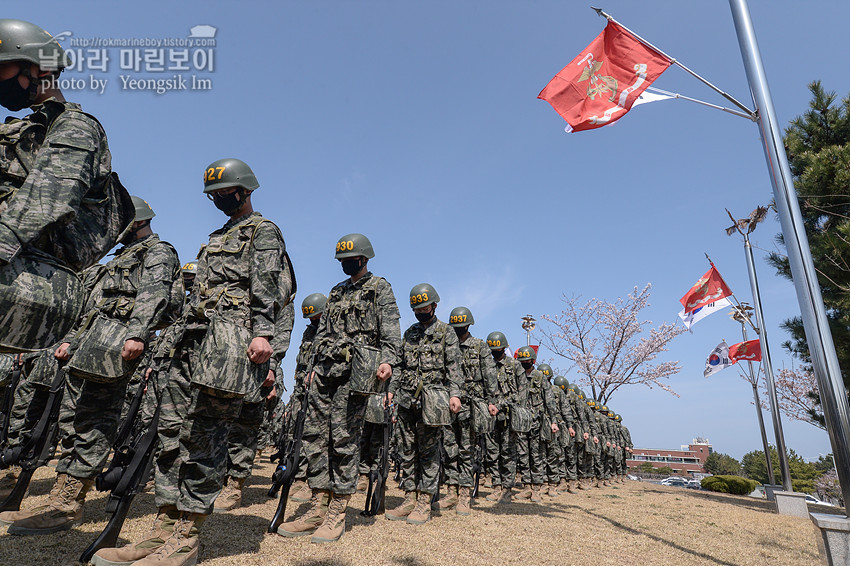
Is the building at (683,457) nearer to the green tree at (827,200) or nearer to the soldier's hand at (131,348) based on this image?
the green tree at (827,200)

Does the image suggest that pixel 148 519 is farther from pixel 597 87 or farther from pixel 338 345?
pixel 597 87

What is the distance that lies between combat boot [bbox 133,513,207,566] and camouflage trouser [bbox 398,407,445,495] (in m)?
3.55

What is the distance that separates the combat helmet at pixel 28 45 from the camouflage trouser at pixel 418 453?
17.8ft

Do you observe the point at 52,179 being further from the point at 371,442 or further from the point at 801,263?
the point at 801,263

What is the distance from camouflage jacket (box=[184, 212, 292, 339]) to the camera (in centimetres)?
359

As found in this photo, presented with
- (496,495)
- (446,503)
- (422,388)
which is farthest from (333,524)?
(496,495)

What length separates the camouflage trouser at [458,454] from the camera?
24.5ft

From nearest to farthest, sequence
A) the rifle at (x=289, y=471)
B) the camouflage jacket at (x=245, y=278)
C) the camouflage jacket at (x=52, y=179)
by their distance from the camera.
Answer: the camouflage jacket at (x=52, y=179)
the camouflage jacket at (x=245, y=278)
the rifle at (x=289, y=471)

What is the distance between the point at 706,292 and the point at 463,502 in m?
12.0

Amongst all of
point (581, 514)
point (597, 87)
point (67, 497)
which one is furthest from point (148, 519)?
point (597, 87)

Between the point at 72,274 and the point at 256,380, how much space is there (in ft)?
4.65

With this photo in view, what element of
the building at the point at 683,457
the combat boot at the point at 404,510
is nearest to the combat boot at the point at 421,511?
the combat boot at the point at 404,510

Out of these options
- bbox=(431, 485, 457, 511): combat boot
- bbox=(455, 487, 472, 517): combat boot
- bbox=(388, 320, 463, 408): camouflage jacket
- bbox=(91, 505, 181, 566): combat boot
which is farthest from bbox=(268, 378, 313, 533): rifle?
bbox=(455, 487, 472, 517): combat boot

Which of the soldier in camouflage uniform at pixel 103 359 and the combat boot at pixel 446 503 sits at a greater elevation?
the soldier in camouflage uniform at pixel 103 359
